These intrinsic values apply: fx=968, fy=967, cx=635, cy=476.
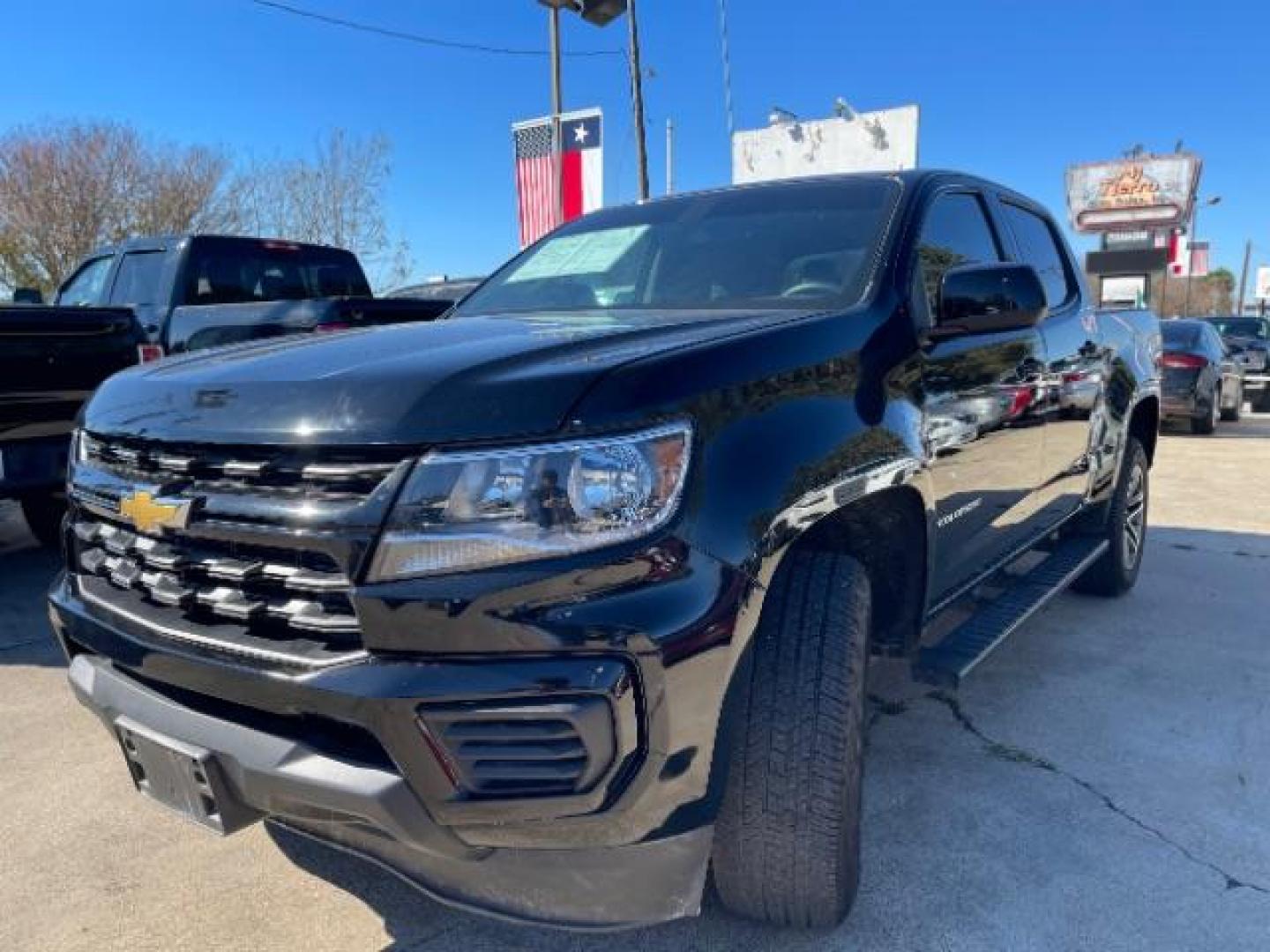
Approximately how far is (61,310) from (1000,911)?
4674mm

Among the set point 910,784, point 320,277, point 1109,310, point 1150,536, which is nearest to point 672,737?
point 910,784

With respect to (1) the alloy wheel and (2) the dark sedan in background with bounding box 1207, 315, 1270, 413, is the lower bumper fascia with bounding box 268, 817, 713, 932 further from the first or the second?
(2) the dark sedan in background with bounding box 1207, 315, 1270, 413

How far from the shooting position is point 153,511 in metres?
1.89

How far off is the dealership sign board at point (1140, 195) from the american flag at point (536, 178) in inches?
1188

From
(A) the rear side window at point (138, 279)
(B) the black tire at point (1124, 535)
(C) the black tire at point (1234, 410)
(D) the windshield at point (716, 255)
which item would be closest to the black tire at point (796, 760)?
(D) the windshield at point (716, 255)

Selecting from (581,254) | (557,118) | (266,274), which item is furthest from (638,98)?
(581,254)

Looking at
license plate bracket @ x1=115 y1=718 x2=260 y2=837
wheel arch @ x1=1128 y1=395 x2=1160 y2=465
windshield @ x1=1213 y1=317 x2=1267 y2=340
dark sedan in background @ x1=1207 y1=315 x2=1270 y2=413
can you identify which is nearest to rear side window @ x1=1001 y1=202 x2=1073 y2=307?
wheel arch @ x1=1128 y1=395 x2=1160 y2=465

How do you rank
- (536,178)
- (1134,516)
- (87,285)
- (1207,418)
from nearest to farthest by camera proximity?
(1134,516) → (87,285) → (1207,418) → (536,178)

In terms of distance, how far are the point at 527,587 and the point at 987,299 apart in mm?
1650

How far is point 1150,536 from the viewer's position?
252 inches

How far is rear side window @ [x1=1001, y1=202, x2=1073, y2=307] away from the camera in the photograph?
149 inches

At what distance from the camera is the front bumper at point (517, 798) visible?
1549 mm

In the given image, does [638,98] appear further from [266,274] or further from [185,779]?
→ [185,779]

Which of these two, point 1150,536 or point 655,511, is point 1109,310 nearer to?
point 1150,536
